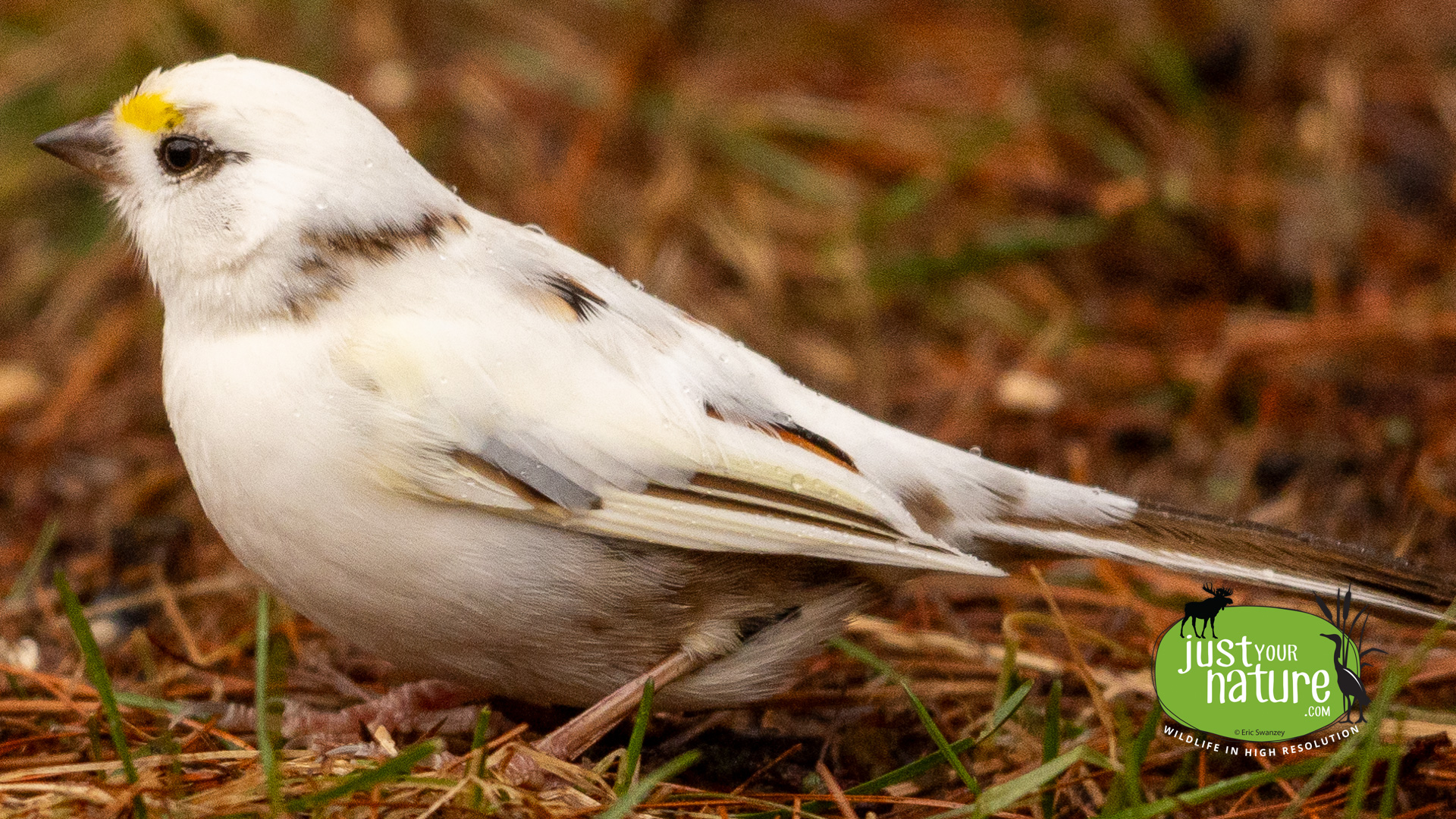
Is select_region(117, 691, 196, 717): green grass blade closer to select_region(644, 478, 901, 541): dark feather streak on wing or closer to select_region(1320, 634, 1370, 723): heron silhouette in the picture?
select_region(644, 478, 901, 541): dark feather streak on wing

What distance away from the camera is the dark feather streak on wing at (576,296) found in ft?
9.53

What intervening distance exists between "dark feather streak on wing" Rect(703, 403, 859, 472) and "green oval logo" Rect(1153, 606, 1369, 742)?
816mm

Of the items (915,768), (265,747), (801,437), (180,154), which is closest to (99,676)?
(265,747)

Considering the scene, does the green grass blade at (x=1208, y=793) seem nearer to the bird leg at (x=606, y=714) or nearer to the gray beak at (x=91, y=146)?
the bird leg at (x=606, y=714)

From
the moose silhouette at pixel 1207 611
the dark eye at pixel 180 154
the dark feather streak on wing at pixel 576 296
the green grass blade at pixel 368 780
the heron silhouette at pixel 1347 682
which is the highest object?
the dark eye at pixel 180 154

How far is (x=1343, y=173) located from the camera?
5.65 metres

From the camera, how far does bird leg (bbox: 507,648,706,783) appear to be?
2.88 m

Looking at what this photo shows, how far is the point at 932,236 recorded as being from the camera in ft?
20.2

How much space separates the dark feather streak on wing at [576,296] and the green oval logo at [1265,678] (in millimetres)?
1430

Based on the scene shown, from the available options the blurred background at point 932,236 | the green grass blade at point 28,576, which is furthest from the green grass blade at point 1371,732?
the green grass blade at point 28,576

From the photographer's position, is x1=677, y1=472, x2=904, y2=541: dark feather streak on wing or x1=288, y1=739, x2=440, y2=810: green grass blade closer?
x1=288, y1=739, x2=440, y2=810: green grass blade

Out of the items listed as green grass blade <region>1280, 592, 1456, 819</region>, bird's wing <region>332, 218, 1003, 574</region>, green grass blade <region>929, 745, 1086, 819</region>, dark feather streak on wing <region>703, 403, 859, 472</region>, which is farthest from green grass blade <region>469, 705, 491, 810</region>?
green grass blade <region>1280, 592, 1456, 819</region>

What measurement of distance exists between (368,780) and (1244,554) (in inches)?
71.7

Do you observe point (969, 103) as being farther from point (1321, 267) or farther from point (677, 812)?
point (677, 812)
